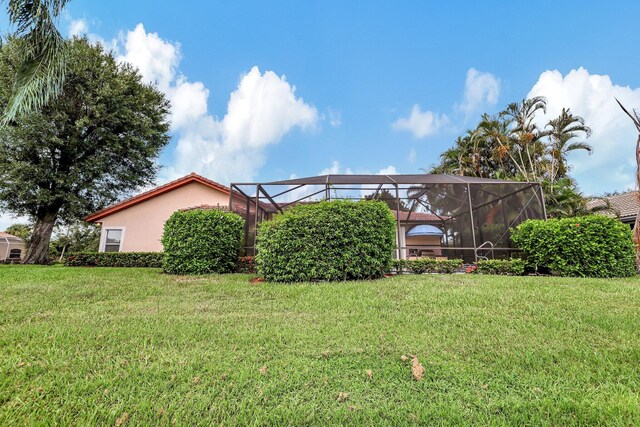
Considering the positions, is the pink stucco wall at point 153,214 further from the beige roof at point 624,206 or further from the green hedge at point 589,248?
the beige roof at point 624,206

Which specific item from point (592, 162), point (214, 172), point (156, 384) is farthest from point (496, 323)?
point (592, 162)

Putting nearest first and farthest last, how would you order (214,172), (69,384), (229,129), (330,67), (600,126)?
(69,384)
(330,67)
(229,129)
(214,172)
(600,126)

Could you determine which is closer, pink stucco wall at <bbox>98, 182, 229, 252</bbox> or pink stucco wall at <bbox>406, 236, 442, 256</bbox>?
pink stucco wall at <bbox>406, 236, 442, 256</bbox>

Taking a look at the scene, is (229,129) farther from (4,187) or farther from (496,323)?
(496,323)

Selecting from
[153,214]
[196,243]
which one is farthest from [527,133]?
[153,214]

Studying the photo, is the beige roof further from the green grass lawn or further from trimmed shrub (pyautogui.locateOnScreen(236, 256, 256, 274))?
trimmed shrub (pyautogui.locateOnScreen(236, 256, 256, 274))

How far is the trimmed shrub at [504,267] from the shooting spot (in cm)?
737

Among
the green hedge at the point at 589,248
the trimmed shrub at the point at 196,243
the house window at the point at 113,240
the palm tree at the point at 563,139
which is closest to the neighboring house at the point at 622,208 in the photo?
the palm tree at the point at 563,139

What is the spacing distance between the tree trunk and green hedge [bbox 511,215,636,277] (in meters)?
19.9

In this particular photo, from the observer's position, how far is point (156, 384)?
7.14 ft

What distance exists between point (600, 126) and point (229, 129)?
19.1 metres

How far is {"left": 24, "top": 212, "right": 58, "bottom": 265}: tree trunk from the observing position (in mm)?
13979

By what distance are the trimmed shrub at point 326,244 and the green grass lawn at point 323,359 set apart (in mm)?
1321

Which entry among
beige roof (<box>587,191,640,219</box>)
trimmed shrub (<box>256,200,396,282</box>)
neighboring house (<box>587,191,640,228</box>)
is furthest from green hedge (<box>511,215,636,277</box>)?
beige roof (<box>587,191,640,219</box>)
